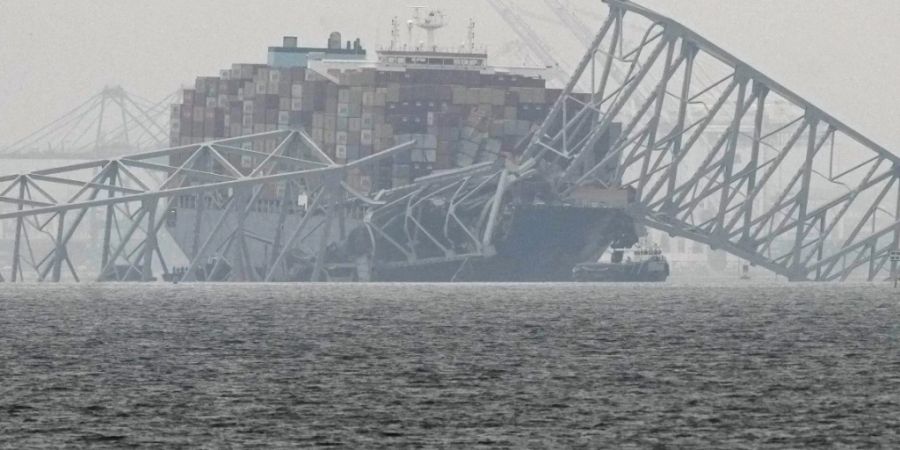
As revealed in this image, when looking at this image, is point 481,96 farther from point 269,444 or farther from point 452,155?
point 269,444

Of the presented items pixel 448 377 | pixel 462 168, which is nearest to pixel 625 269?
pixel 462 168

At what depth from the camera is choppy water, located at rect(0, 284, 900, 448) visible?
5912 centimetres

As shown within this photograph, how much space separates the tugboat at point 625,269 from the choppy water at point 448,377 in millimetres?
53261

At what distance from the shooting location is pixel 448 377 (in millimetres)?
76250

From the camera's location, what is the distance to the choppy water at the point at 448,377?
Answer: 194 ft

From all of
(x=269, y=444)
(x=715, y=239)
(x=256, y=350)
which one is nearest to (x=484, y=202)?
(x=715, y=239)

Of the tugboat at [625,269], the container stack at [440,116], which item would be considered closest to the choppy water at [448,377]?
the tugboat at [625,269]

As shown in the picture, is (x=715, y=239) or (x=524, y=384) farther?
(x=715, y=239)

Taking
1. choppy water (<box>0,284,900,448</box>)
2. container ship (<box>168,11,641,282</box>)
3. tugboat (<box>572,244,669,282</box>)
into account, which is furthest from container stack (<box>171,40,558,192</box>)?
choppy water (<box>0,284,900,448</box>)

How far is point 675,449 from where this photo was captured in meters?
55.5

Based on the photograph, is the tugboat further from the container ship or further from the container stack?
the container stack

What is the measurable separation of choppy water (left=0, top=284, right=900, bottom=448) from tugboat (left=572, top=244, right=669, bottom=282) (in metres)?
53.3

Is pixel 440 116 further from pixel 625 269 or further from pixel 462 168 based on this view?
pixel 625 269

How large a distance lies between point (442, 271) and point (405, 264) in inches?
112
